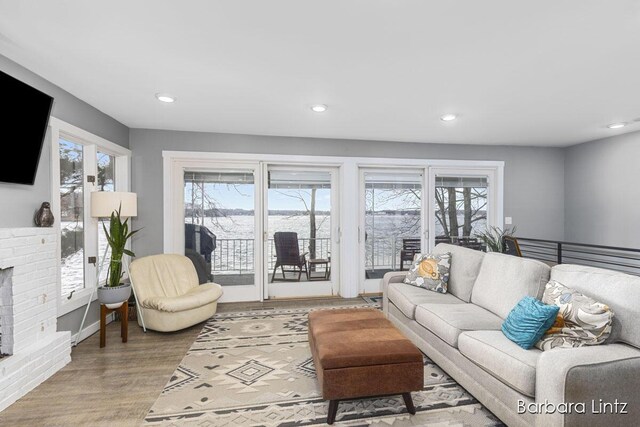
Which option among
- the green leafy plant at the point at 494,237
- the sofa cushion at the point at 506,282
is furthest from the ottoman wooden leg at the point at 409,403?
the green leafy plant at the point at 494,237

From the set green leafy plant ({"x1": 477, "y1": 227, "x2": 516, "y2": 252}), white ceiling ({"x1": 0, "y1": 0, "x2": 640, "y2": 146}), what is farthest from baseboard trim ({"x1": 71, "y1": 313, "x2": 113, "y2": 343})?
green leafy plant ({"x1": 477, "y1": 227, "x2": 516, "y2": 252})

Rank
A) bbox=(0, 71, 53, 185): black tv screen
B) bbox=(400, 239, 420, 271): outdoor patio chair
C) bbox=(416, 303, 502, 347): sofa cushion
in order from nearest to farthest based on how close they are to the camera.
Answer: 1. bbox=(0, 71, 53, 185): black tv screen
2. bbox=(416, 303, 502, 347): sofa cushion
3. bbox=(400, 239, 420, 271): outdoor patio chair

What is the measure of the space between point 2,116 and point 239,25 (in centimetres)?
177

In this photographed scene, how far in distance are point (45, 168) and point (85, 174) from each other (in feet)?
2.05

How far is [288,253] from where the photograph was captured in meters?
4.57

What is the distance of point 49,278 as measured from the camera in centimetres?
255

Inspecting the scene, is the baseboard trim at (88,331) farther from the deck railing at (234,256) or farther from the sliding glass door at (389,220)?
the sliding glass door at (389,220)

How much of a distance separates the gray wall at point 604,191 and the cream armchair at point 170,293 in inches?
218

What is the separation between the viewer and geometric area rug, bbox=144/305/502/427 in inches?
75.4

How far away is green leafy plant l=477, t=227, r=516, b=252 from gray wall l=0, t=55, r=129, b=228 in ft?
17.7

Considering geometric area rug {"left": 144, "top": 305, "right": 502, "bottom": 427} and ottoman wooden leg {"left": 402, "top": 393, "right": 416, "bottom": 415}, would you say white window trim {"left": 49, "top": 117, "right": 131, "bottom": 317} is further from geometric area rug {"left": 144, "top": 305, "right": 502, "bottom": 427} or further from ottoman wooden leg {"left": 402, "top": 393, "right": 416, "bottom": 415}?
ottoman wooden leg {"left": 402, "top": 393, "right": 416, "bottom": 415}

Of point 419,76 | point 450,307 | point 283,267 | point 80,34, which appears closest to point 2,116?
point 80,34

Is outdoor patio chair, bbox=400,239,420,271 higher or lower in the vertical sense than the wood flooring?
higher

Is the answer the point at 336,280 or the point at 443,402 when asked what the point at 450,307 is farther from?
the point at 336,280
